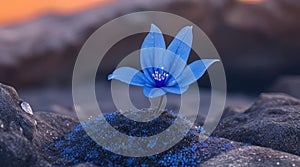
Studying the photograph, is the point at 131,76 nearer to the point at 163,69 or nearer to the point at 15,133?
the point at 163,69

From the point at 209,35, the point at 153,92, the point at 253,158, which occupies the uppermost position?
the point at 153,92

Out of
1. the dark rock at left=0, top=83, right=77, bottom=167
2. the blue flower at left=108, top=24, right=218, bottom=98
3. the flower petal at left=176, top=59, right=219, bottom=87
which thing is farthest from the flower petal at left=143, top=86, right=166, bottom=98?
the dark rock at left=0, top=83, right=77, bottom=167

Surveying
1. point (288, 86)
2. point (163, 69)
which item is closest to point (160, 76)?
point (163, 69)

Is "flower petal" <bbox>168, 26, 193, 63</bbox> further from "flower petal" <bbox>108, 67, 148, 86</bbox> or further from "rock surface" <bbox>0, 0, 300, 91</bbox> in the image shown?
"rock surface" <bbox>0, 0, 300, 91</bbox>

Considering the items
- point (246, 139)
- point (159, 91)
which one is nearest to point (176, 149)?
point (159, 91)

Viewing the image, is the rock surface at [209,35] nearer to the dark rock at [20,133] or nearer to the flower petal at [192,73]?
the dark rock at [20,133]

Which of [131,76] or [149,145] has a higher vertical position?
[131,76]
